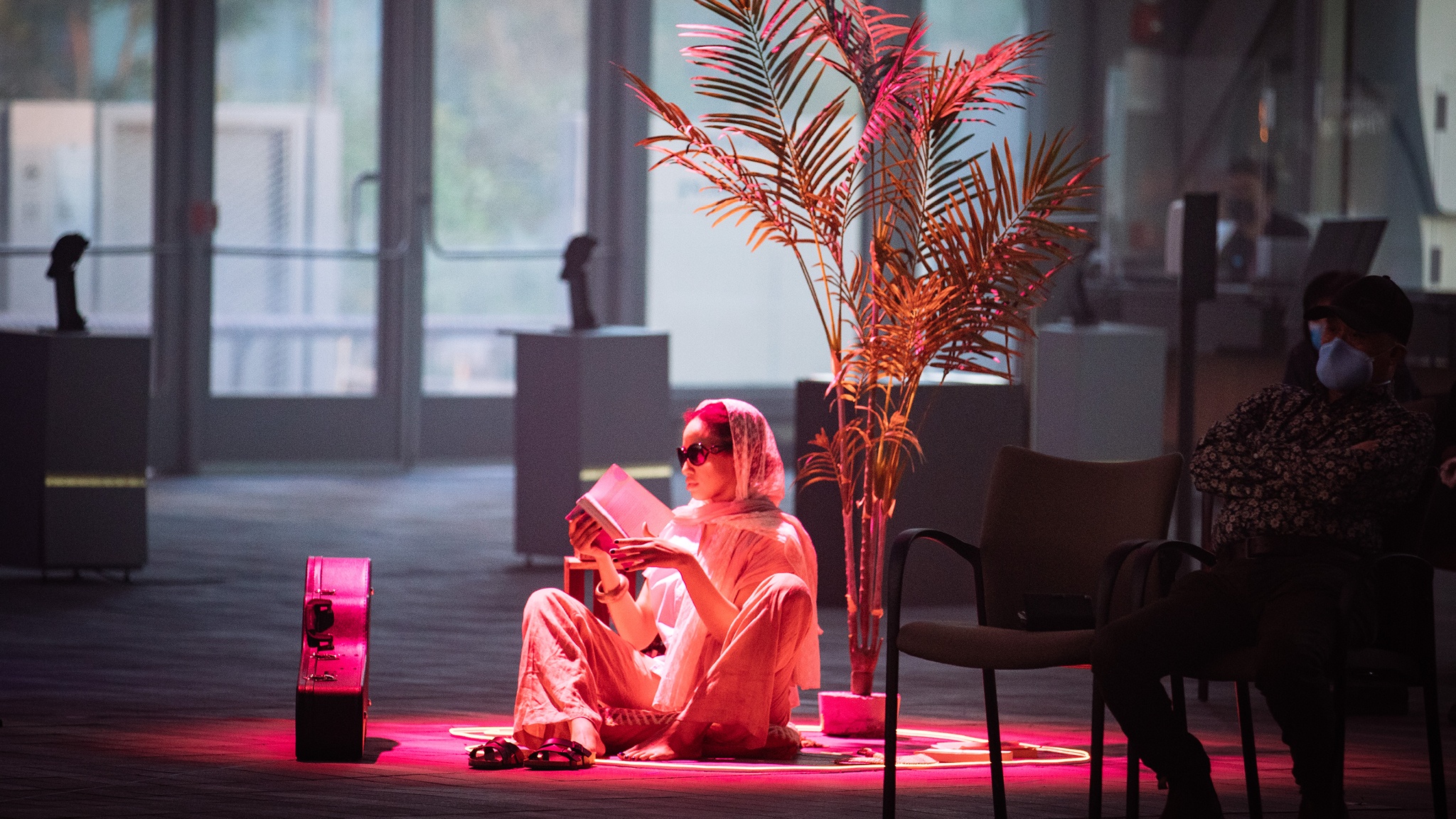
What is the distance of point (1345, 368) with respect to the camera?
368cm

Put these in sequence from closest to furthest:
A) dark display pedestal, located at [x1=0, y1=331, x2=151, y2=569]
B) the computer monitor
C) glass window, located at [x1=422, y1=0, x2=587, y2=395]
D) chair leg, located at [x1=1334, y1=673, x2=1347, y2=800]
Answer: chair leg, located at [x1=1334, y1=673, x2=1347, y2=800]
dark display pedestal, located at [x1=0, y1=331, x2=151, y2=569]
the computer monitor
glass window, located at [x1=422, y1=0, x2=587, y2=395]

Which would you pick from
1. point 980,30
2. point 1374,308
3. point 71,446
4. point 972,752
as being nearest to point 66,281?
point 71,446

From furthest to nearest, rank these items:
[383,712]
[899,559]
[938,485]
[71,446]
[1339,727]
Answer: [71,446]
[938,485]
[383,712]
[899,559]
[1339,727]

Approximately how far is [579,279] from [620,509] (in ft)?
12.1

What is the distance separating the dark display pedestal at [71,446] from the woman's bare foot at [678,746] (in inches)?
136

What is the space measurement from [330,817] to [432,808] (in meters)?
0.20

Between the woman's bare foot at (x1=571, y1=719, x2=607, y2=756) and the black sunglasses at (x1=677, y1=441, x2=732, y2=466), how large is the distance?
64cm

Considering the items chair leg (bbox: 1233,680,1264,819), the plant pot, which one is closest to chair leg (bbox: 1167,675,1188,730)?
chair leg (bbox: 1233,680,1264,819)

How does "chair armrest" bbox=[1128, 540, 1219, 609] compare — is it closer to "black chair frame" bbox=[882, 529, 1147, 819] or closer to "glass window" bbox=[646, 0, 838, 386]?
"black chair frame" bbox=[882, 529, 1147, 819]

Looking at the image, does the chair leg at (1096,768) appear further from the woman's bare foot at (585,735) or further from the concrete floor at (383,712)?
the woman's bare foot at (585,735)

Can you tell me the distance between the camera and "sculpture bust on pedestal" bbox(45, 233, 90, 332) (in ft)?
23.0

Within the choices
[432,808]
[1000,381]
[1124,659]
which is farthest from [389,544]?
[1124,659]

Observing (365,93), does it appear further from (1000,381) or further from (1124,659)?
(1124,659)

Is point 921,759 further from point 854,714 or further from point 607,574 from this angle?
point 607,574
